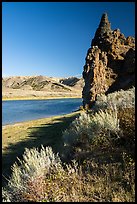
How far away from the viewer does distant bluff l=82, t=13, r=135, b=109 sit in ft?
86.1

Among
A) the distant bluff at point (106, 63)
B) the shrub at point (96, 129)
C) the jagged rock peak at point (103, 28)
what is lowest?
the shrub at point (96, 129)

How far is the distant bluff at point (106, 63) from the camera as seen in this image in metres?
26.2

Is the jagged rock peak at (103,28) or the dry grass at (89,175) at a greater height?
the jagged rock peak at (103,28)

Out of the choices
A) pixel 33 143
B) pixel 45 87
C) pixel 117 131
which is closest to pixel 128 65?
pixel 33 143

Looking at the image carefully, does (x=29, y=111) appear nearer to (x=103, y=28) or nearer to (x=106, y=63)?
(x=103, y=28)

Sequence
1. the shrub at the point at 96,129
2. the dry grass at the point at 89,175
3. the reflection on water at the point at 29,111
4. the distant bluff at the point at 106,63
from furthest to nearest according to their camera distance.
→ the reflection on water at the point at 29,111, the distant bluff at the point at 106,63, the shrub at the point at 96,129, the dry grass at the point at 89,175

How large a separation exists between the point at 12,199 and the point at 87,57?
2509cm

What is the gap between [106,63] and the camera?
28828mm

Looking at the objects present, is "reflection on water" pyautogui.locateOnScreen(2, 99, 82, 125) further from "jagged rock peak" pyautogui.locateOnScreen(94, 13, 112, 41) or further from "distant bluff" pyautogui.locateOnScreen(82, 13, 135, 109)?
"jagged rock peak" pyautogui.locateOnScreen(94, 13, 112, 41)

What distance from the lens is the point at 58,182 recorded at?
494 centimetres

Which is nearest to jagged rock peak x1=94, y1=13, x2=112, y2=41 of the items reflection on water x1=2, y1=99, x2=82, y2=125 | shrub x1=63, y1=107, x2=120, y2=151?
reflection on water x1=2, y1=99, x2=82, y2=125

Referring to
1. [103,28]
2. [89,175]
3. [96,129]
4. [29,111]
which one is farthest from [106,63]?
[89,175]

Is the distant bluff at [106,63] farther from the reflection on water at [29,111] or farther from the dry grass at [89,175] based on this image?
the dry grass at [89,175]

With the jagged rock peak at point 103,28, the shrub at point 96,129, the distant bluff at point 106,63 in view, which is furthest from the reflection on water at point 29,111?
the shrub at point 96,129
